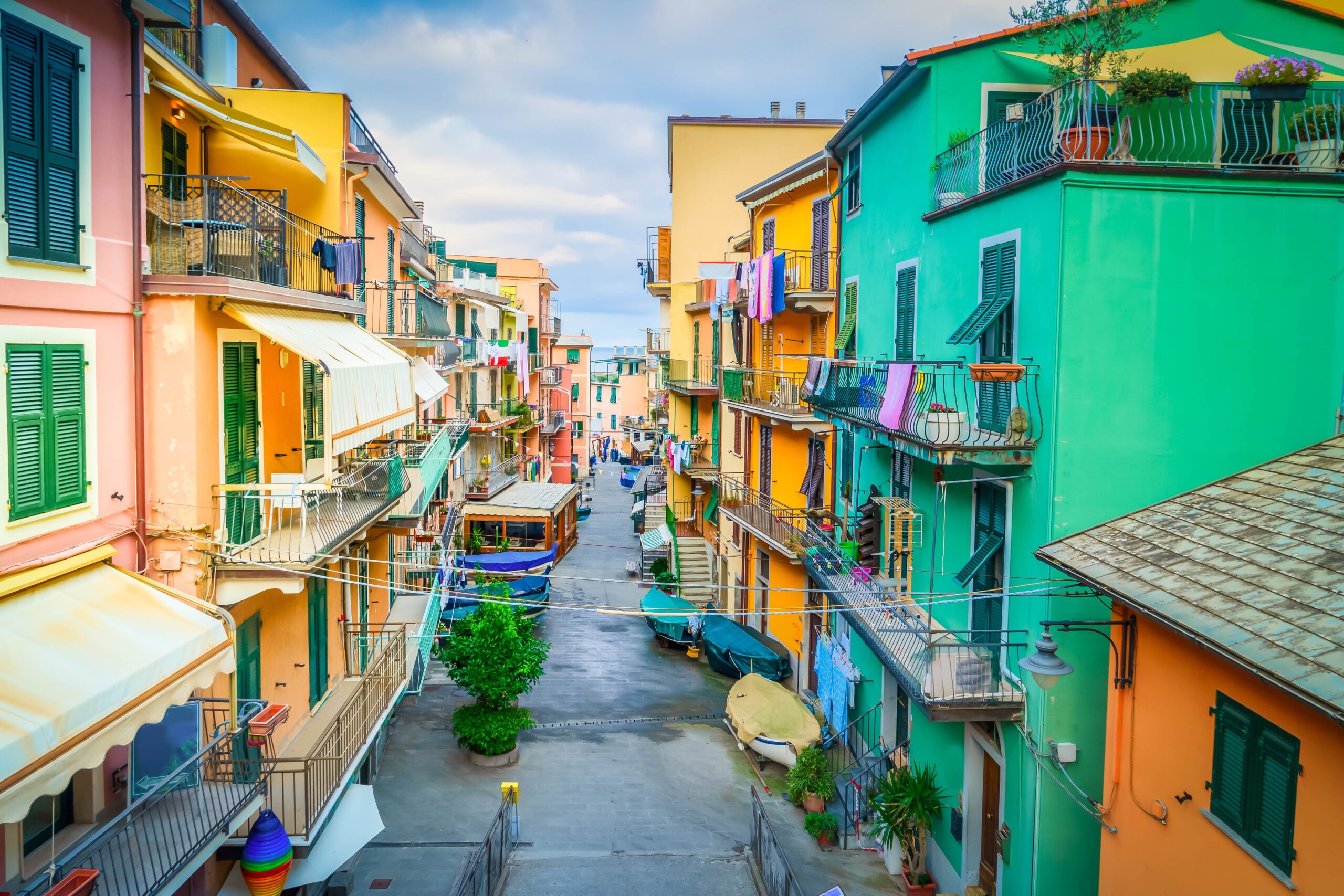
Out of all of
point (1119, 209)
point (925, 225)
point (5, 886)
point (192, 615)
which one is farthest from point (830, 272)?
point (5, 886)

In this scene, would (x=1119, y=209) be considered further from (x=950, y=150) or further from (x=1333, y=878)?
(x=1333, y=878)

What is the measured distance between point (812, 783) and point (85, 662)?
12.9 meters

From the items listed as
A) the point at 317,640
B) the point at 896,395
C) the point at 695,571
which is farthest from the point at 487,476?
the point at 896,395

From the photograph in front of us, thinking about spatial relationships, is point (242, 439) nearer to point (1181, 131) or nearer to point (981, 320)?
point (981, 320)

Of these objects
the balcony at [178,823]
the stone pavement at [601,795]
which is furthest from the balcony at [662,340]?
the balcony at [178,823]

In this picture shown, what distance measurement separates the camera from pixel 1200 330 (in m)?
10.9

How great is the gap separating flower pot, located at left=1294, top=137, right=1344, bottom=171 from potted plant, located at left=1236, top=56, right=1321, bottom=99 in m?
0.57

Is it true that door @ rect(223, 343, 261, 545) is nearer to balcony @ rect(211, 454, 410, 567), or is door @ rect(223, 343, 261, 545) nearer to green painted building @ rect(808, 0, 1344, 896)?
balcony @ rect(211, 454, 410, 567)

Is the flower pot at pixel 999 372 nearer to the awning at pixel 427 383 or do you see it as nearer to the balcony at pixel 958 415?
the balcony at pixel 958 415

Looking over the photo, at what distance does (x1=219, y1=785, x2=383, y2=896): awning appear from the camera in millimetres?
11102

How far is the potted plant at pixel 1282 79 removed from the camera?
421 inches

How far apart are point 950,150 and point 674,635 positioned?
18.6 metres

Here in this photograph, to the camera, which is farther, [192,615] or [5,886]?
[192,615]

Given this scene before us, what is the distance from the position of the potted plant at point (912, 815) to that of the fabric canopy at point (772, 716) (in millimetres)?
3646
